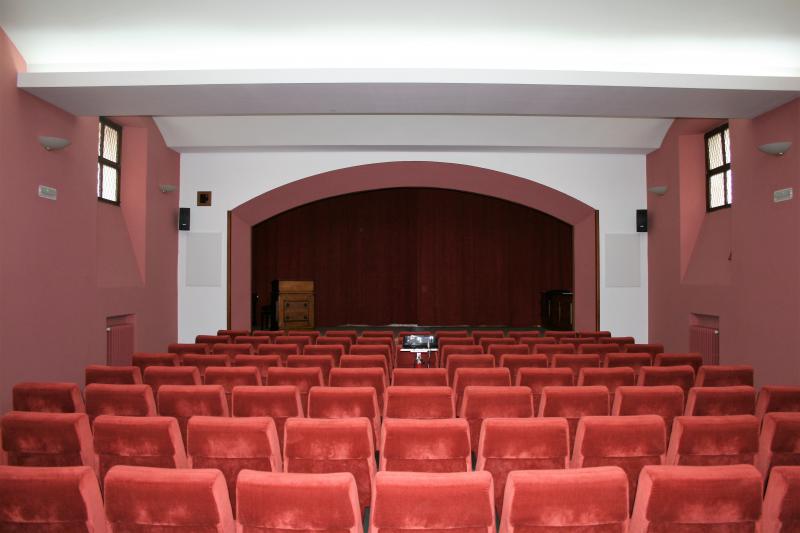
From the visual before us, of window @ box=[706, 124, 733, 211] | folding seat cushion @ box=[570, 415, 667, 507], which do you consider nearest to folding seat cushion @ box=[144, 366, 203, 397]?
folding seat cushion @ box=[570, 415, 667, 507]

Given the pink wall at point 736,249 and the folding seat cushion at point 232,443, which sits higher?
the pink wall at point 736,249

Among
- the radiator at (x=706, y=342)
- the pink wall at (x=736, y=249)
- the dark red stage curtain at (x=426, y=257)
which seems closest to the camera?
the pink wall at (x=736, y=249)

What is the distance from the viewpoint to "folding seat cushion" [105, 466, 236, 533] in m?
2.23

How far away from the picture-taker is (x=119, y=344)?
30.9 ft

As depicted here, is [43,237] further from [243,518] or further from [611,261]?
[611,261]

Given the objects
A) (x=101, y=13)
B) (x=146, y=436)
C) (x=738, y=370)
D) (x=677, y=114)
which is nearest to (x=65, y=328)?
(x=101, y=13)

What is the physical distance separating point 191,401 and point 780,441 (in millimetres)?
3662

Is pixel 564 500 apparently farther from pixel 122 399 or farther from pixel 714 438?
pixel 122 399

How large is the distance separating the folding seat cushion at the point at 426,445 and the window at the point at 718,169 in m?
8.38

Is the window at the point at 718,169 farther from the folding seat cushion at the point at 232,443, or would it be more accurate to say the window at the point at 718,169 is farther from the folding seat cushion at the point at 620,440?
the folding seat cushion at the point at 232,443

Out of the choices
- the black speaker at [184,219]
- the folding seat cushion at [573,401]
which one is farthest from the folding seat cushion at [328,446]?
the black speaker at [184,219]

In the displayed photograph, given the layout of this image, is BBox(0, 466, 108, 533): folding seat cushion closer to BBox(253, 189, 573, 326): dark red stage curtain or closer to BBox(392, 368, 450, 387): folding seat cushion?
BBox(392, 368, 450, 387): folding seat cushion

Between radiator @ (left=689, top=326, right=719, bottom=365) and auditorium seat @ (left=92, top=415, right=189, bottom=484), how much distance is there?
336 inches

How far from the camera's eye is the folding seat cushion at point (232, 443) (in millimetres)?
3131
